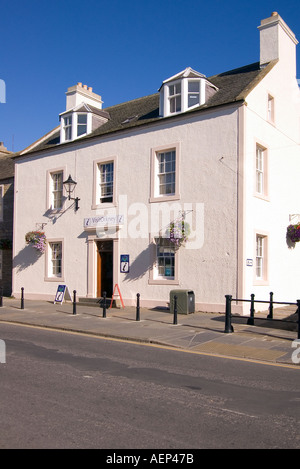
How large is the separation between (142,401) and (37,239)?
16.5 metres

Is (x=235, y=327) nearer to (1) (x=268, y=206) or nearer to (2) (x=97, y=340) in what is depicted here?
(2) (x=97, y=340)

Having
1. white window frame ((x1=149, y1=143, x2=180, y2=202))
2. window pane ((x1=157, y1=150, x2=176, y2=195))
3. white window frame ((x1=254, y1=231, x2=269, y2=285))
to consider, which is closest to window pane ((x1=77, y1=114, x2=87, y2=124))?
white window frame ((x1=149, y1=143, x2=180, y2=202))

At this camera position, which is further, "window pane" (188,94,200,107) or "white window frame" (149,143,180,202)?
"window pane" (188,94,200,107)

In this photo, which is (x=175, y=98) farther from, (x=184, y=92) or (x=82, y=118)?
(x=82, y=118)

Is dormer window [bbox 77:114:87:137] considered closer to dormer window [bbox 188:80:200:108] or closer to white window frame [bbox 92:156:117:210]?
white window frame [bbox 92:156:117:210]

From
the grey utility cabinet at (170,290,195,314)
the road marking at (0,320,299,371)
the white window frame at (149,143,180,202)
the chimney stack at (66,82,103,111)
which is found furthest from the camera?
the chimney stack at (66,82,103,111)

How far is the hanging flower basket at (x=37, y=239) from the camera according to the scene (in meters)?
21.5

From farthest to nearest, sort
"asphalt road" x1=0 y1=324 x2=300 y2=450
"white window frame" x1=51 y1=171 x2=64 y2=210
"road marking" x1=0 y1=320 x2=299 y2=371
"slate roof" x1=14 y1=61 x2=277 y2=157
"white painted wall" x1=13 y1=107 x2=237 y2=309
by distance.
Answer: "white window frame" x1=51 y1=171 x2=64 y2=210
"slate roof" x1=14 y1=61 x2=277 y2=157
"white painted wall" x1=13 y1=107 x2=237 y2=309
"road marking" x1=0 y1=320 x2=299 y2=371
"asphalt road" x1=0 y1=324 x2=300 y2=450

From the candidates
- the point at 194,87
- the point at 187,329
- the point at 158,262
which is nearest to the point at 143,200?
the point at 158,262

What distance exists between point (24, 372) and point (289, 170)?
50.9ft

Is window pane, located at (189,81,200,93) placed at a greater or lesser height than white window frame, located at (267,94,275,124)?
greater

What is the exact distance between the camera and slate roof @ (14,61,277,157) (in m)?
16.9

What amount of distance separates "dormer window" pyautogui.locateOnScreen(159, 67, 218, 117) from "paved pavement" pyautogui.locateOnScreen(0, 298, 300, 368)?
828 cm
